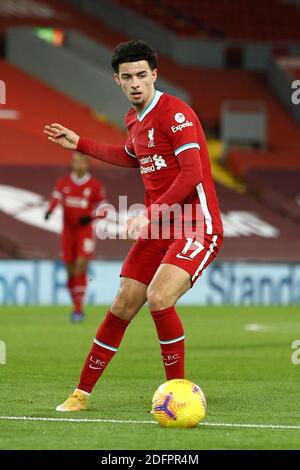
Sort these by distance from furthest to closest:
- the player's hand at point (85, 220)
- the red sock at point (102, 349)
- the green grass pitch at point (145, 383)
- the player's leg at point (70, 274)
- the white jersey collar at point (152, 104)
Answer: the player's hand at point (85, 220), the player's leg at point (70, 274), the red sock at point (102, 349), the white jersey collar at point (152, 104), the green grass pitch at point (145, 383)

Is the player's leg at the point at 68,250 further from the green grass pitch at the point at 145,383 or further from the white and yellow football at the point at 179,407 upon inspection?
the white and yellow football at the point at 179,407

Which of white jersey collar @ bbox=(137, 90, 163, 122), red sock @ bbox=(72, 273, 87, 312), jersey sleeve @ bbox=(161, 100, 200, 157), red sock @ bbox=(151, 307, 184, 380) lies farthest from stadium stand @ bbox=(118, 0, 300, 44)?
red sock @ bbox=(151, 307, 184, 380)

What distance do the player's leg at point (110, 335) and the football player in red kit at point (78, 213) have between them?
9719 mm

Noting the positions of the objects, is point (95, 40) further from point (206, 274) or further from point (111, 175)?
point (206, 274)

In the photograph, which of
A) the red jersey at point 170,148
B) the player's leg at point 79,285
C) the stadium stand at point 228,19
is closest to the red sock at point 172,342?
the red jersey at point 170,148

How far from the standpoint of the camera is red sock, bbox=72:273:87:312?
→ 16830 mm

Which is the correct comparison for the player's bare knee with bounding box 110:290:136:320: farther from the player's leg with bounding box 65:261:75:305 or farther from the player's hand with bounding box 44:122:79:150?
the player's leg with bounding box 65:261:75:305

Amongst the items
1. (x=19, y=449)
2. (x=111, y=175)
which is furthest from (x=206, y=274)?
(x=19, y=449)

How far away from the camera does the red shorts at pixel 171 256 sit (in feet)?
24.3

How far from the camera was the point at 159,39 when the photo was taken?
32.6 metres

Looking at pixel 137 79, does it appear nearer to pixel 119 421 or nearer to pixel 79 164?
pixel 119 421

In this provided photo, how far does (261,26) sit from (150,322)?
18.3 m

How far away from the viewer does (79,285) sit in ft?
56.5

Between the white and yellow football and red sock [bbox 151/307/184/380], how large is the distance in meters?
0.48
